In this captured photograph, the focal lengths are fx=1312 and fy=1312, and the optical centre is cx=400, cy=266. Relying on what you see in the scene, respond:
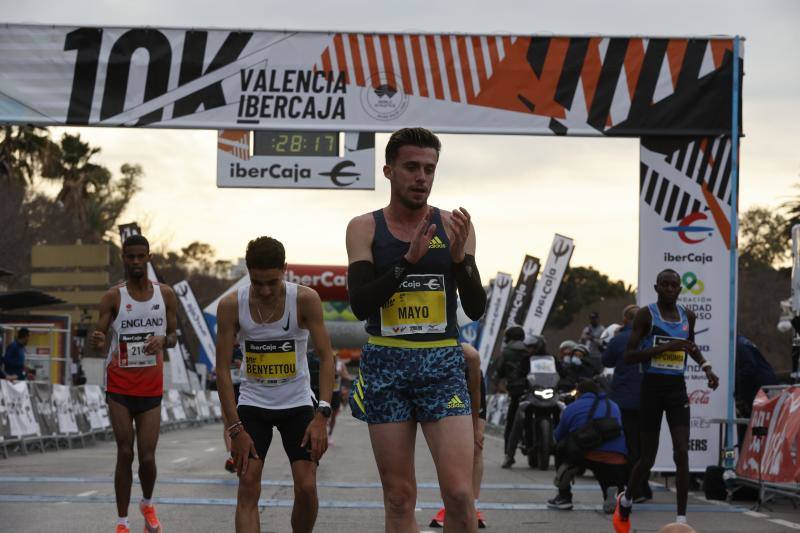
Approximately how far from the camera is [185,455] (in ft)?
65.9

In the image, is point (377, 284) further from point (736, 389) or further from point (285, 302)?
point (736, 389)

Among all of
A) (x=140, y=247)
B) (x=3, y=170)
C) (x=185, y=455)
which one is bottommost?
(x=185, y=455)

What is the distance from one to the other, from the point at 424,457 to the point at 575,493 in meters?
7.24

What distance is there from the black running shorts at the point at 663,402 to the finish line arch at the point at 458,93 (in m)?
4.67

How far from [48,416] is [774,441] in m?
13.2

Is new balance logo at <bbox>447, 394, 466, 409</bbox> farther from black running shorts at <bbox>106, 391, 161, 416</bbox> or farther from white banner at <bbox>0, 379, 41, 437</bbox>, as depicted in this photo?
white banner at <bbox>0, 379, 41, 437</bbox>

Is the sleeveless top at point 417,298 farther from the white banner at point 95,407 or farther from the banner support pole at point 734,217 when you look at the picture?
the white banner at point 95,407

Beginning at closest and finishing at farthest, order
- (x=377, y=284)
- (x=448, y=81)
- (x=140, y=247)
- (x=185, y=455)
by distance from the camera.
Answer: (x=377, y=284)
(x=140, y=247)
(x=448, y=81)
(x=185, y=455)

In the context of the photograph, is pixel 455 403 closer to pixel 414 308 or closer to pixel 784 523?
pixel 414 308

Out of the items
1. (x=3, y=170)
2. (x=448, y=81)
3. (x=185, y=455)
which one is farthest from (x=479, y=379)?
(x=3, y=170)

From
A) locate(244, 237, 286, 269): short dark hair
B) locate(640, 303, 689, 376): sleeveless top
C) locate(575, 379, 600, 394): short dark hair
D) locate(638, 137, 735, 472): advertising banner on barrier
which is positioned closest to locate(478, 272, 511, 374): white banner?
locate(638, 137, 735, 472): advertising banner on barrier

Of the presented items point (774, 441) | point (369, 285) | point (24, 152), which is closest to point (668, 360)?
point (774, 441)

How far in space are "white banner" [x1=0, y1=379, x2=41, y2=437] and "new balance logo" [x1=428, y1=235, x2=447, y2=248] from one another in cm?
1450

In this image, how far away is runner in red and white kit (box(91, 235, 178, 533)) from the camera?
8.99m
